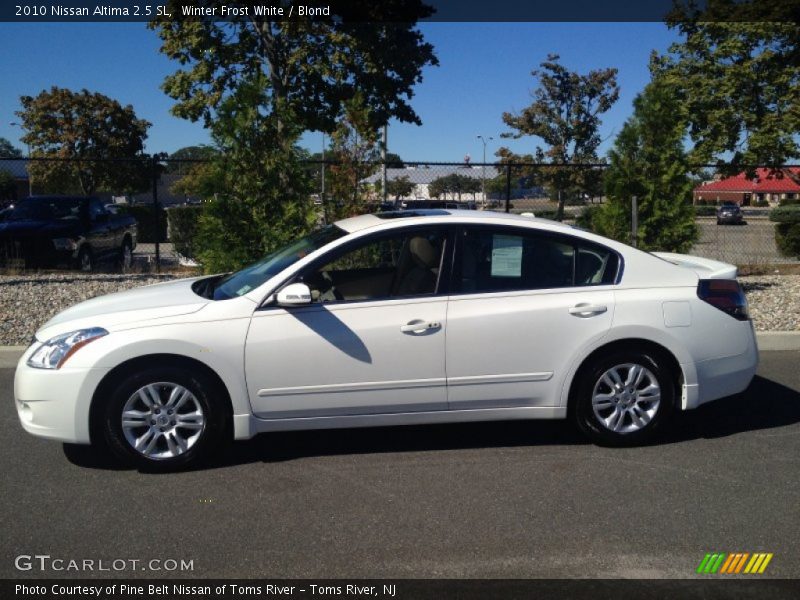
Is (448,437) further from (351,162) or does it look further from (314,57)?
(314,57)

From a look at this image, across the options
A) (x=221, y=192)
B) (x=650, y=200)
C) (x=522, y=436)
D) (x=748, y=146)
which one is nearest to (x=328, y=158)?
(x=221, y=192)

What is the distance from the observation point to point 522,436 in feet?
19.4

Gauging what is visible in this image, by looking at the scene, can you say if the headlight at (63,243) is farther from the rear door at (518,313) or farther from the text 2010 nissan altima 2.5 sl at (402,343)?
the rear door at (518,313)

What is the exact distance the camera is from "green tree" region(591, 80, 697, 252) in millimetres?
12250

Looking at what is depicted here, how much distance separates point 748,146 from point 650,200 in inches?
264

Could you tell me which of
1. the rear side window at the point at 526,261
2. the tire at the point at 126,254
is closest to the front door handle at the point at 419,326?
the rear side window at the point at 526,261

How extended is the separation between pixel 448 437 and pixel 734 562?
2.39 meters

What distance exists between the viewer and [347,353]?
513 centimetres

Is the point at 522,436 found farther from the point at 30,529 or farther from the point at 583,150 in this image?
the point at 583,150
